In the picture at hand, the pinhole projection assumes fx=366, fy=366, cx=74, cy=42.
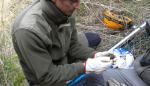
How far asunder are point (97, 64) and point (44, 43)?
503 mm

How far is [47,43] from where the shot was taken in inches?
101

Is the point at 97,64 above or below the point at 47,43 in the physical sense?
below

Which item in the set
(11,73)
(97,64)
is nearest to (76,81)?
(97,64)

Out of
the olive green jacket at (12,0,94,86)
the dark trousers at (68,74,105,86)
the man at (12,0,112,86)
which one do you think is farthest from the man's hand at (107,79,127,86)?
the olive green jacket at (12,0,94,86)

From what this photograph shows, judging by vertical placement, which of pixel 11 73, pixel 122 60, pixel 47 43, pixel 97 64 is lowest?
pixel 11 73

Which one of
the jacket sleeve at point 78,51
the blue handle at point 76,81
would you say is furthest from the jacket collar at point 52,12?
the blue handle at point 76,81

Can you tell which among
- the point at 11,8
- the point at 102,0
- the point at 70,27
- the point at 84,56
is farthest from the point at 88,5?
the point at 70,27

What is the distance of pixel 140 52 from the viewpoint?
3920mm

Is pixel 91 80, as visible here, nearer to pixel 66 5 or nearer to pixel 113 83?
pixel 113 83

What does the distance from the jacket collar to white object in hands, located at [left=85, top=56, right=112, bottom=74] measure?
43 centimetres

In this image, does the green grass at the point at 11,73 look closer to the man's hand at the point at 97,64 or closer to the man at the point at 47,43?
the man at the point at 47,43

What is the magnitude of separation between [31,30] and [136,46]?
5.73 feet

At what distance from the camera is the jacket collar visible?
2570mm

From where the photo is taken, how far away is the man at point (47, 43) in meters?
2.50
